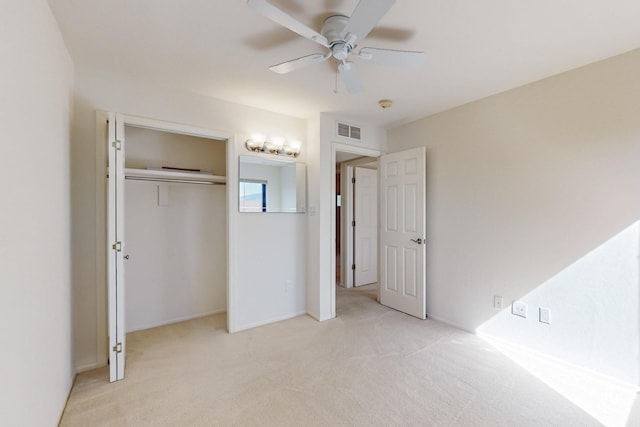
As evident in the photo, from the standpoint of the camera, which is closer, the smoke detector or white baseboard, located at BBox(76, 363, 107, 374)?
white baseboard, located at BBox(76, 363, 107, 374)

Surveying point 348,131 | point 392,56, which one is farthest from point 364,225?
point 392,56

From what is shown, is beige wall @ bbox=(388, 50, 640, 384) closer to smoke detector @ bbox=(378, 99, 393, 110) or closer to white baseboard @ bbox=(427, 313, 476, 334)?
white baseboard @ bbox=(427, 313, 476, 334)

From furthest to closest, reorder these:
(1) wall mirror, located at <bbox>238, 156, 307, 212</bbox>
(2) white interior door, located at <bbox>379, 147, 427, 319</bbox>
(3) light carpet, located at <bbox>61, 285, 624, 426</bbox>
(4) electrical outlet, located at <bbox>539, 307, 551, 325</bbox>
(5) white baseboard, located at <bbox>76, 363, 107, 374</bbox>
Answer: (2) white interior door, located at <bbox>379, 147, 427, 319</bbox> < (1) wall mirror, located at <bbox>238, 156, 307, 212</bbox> < (4) electrical outlet, located at <bbox>539, 307, 551, 325</bbox> < (5) white baseboard, located at <bbox>76, 363, 107, 374</bbox> < (3) light carpet, located at <bbox>61, 285, 624, 426</bbox>

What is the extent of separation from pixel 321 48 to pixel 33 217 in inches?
78.1

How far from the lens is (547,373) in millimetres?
2285

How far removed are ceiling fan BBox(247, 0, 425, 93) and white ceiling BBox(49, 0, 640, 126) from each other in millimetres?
117

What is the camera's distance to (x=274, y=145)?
326cm

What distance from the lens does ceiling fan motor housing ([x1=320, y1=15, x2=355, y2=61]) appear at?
5.57 feet

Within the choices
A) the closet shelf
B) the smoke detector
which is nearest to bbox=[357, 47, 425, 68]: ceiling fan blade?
the smoke detector

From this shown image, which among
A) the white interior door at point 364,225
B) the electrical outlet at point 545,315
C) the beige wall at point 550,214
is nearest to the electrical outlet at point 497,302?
the beige wall at point 550,214

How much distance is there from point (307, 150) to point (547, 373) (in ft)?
10.3

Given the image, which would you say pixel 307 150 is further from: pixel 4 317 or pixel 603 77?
pixel 4 317

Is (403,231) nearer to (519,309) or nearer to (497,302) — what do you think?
(497,302)

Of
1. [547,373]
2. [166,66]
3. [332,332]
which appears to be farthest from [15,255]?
[547,373]
